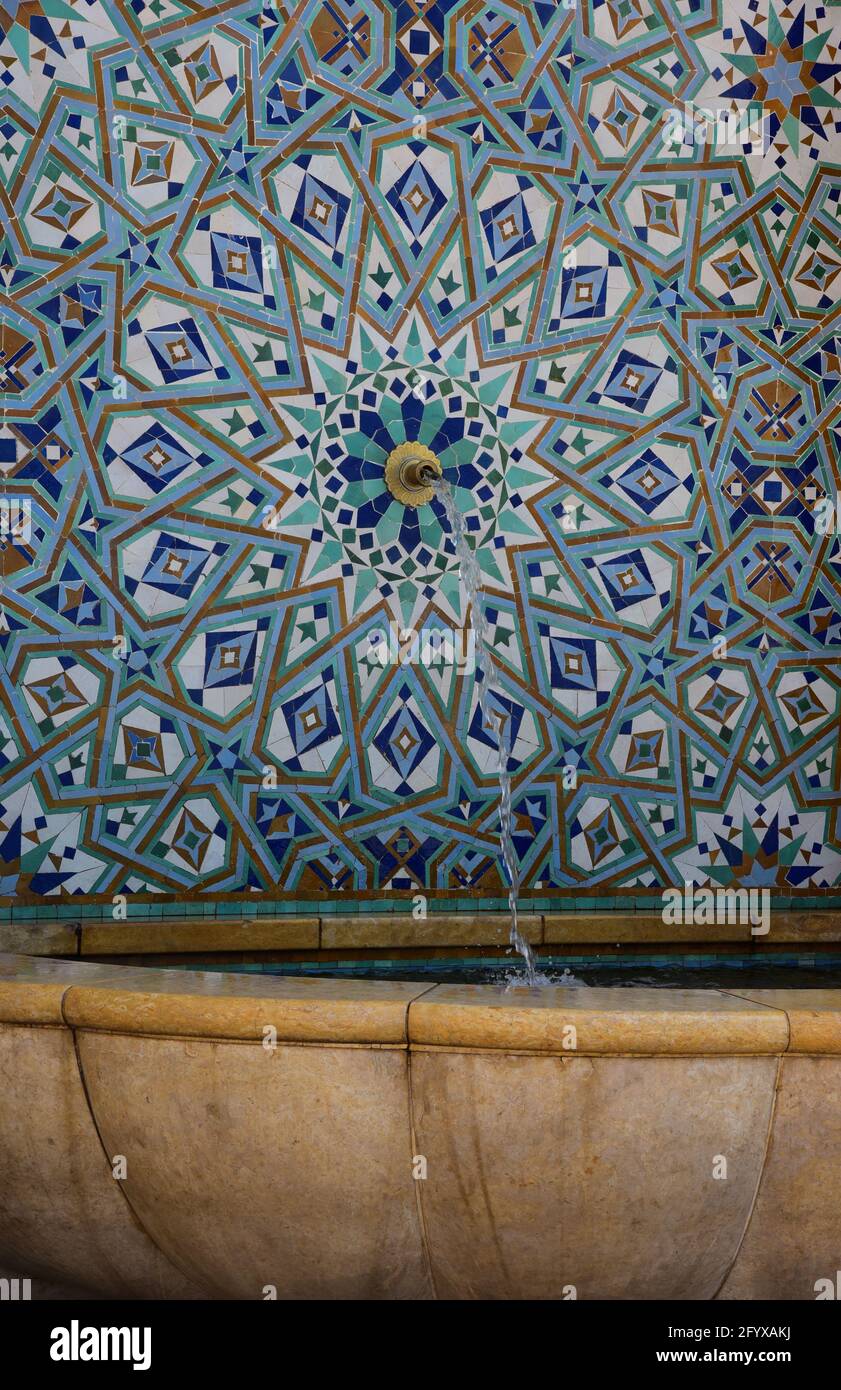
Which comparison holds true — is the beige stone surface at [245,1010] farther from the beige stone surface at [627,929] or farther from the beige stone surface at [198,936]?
the beige stone surface at [627,929]

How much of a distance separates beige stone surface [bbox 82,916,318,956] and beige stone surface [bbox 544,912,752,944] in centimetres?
65

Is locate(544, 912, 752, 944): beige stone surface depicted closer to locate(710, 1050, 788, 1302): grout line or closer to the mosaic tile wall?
the mosaic tile wall

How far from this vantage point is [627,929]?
3.25 metres

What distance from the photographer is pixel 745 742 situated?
11.4 ft

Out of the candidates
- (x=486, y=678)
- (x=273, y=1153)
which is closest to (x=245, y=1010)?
(x=273, y=1153)

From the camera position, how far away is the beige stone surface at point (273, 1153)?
73.7 inches

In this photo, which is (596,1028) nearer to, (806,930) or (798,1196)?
(798,1196)

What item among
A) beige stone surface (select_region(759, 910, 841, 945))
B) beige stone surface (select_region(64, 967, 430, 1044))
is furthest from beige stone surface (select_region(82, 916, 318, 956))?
beige stone surface (select_region(759, 910, 841, 945))

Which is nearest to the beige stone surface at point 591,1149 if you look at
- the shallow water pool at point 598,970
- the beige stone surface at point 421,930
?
the shallow water pool at point 598,970

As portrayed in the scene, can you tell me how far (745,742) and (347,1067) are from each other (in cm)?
195

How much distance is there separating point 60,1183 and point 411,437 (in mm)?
2027

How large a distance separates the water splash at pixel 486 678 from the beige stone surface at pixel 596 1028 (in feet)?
4.68

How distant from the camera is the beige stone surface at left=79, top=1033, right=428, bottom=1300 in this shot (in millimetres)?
1873

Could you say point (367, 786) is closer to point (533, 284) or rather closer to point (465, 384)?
point (465, 384)
